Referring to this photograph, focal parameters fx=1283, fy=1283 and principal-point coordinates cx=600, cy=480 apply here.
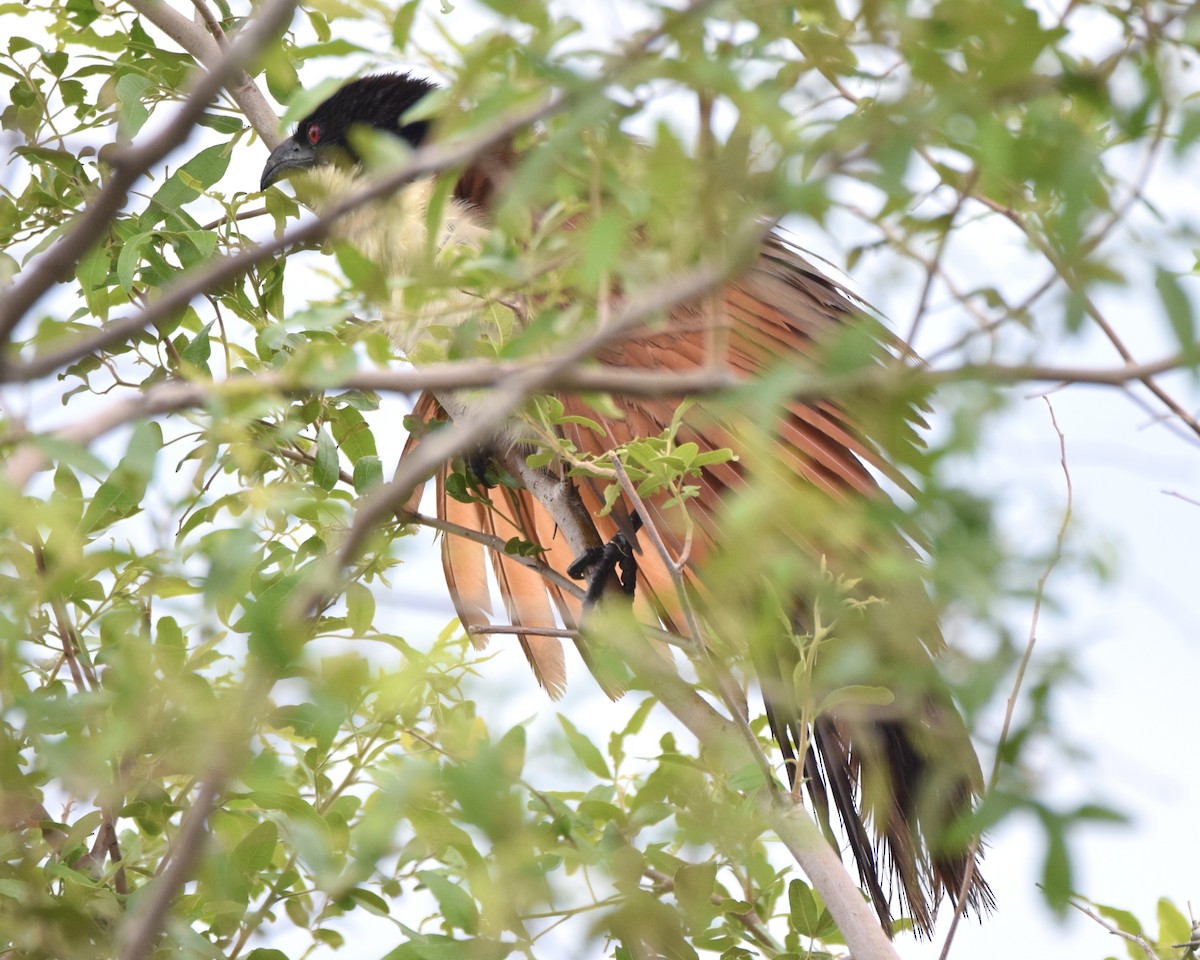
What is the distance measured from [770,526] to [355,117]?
208 centimetres

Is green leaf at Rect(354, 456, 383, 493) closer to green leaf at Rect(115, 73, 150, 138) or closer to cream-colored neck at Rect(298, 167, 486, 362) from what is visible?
cream-colored neck at Rect(298, 167, 486, 362)

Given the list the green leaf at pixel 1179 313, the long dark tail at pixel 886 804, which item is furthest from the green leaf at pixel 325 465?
the green leaf at pixel 1179 313

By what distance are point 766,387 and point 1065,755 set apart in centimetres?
22

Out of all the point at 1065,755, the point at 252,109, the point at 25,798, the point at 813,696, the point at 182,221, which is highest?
the point at 252,109

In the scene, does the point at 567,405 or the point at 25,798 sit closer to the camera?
the point at 25,798

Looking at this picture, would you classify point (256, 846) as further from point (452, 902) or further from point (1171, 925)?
point (1171, 925)

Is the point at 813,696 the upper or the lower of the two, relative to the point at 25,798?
upper

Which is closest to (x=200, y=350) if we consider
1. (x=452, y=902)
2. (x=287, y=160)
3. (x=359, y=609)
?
(x=359, y=609)

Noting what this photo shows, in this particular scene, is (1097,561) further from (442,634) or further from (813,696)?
(442,634)

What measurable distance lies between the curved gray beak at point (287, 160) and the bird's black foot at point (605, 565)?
1050 millimetres

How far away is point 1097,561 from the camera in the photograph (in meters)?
0.67

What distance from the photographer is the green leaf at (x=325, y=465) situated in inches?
54.4

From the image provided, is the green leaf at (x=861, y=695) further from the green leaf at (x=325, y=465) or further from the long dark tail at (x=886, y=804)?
the green leaf at (x=325, y=465)

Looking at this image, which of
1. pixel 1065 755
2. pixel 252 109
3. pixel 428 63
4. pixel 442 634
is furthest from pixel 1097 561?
pixel 252 109
